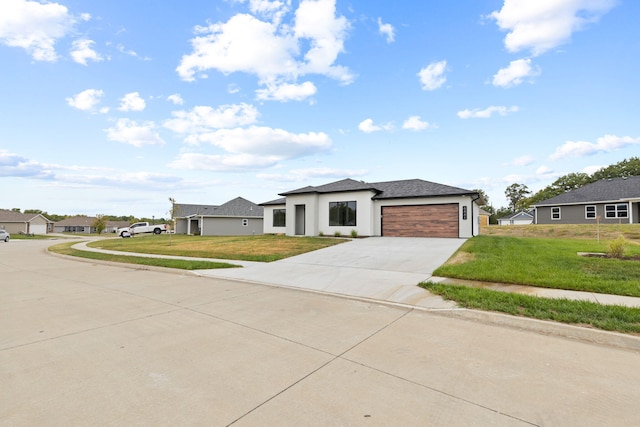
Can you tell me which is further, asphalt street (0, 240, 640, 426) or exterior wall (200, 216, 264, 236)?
exterior wall (200, 216, 264, 236)

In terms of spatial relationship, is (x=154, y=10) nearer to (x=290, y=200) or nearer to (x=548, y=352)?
(x=290, y=200)

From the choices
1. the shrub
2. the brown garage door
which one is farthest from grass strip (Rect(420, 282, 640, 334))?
the brown garage door

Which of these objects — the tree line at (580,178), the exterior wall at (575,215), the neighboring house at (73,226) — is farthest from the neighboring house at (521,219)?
the neighboring house at (73,226)

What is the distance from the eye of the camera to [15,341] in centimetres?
424

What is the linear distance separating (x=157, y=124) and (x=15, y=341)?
1767 cm

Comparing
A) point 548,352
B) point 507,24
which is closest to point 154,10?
point 507,24

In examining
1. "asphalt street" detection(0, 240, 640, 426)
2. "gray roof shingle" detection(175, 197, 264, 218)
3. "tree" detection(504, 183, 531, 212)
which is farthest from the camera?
"tree" detection(504, 183, 531, 212)

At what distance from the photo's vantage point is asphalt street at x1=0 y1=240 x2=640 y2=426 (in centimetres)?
254

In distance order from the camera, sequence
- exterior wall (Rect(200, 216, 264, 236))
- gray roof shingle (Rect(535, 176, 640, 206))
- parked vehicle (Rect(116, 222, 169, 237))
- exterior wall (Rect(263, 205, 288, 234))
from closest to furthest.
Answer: exterior wall (Rect(263, 205, 288, 234)), gray roof shingle (Rect(535, 176, 640, 206)), exterior wall (Rect(200, 216, 264, 236)), parked vehicle (Rect(116, 222, 169, 237))

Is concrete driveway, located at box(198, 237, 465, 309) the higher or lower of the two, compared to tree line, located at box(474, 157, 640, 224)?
lower

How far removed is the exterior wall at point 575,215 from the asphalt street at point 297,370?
32.4m

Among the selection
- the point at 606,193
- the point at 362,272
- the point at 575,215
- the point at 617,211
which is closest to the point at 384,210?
the point at 362,272

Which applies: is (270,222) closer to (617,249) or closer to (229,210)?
(229,210)

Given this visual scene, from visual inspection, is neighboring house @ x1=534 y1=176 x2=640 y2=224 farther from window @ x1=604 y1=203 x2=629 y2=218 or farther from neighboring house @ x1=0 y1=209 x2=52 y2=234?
neighboring house @ x1=0 y1=209 x2=52 y2=234
